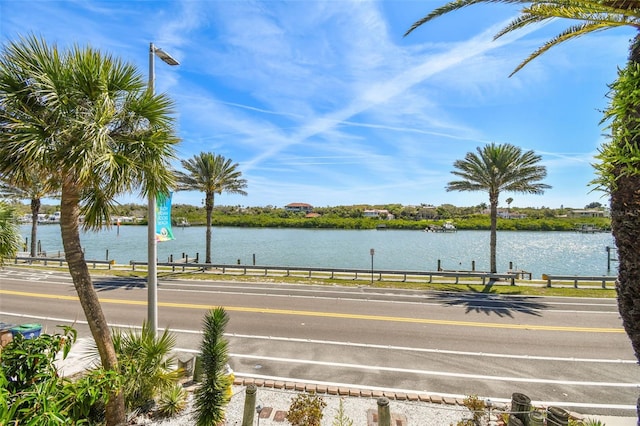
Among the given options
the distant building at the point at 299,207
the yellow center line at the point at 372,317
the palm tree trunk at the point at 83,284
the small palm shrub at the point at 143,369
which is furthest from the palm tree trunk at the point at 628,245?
the distant building at the point at 299,207

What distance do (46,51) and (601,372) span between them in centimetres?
1375

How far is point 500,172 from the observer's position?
22.1m

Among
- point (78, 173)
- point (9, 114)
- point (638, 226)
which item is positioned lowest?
point (638, 226)

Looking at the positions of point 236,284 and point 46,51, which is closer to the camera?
point 46,51

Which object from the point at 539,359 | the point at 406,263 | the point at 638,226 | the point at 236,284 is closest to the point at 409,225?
the point at 406,263

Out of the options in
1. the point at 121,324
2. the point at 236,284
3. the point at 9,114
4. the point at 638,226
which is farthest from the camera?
the point at 236,284

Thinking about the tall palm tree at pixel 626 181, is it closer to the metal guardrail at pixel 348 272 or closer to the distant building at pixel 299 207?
the metal guardrail at pixel 348 272

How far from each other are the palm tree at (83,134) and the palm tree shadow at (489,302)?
13.8 m

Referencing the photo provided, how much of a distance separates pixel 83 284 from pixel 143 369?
7.54 ft

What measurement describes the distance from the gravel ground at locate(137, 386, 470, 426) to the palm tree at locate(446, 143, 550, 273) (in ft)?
59.4

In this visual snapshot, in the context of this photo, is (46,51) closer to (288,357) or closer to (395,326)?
(288,357)

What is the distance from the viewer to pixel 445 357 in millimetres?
8875

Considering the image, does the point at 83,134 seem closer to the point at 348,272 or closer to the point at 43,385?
the point at 43,385

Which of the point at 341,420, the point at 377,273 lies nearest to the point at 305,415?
the point at 341,420
